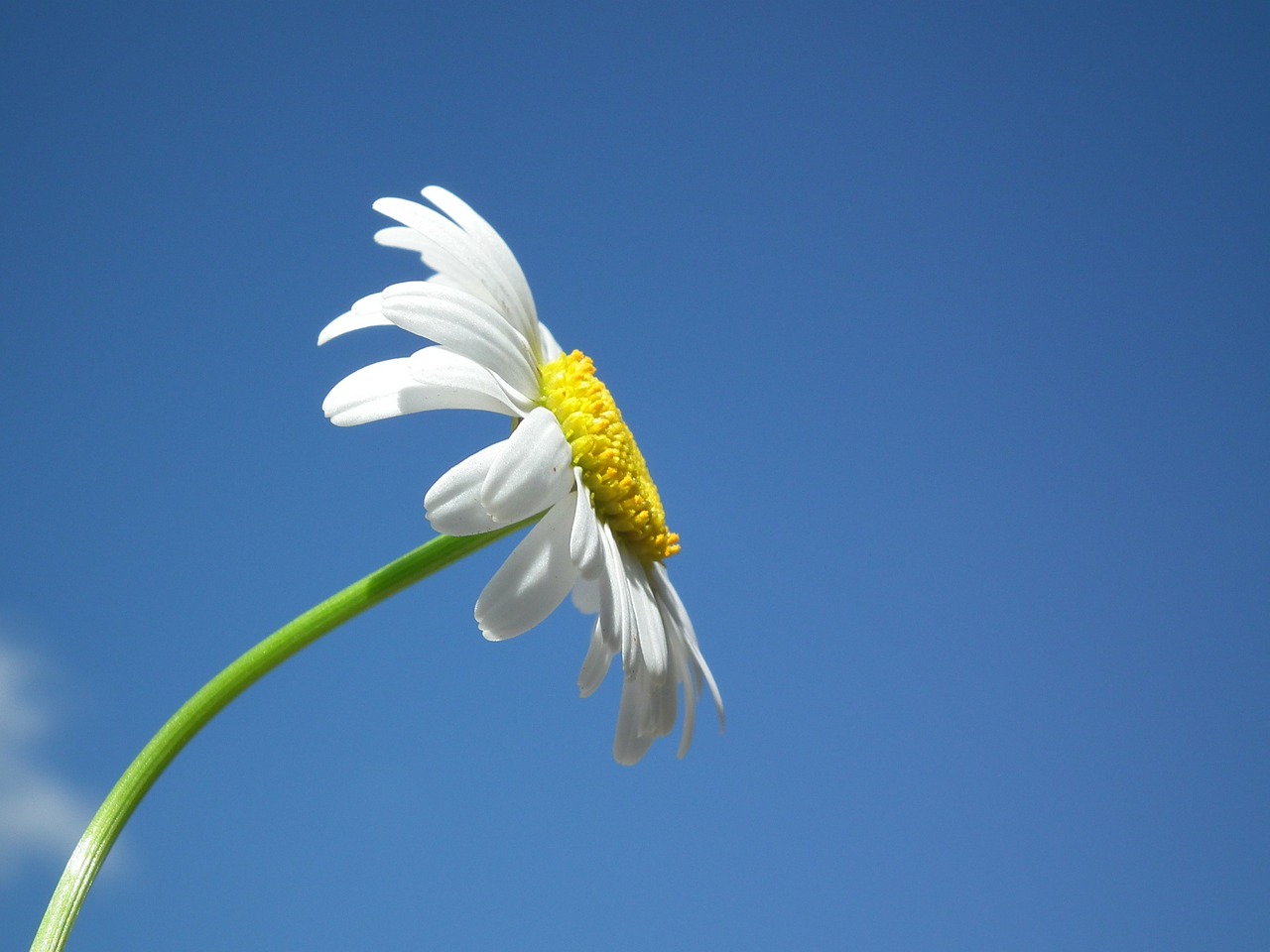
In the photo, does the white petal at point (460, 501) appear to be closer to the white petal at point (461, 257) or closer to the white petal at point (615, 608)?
the white petal at point (615, 608)

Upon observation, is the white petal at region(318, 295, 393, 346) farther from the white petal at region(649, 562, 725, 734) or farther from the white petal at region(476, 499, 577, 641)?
the white petal at region(649, 562, 725, 734)

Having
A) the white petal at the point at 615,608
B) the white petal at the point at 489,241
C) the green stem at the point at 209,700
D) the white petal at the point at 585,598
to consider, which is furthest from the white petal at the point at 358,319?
the white petal at the point at 585,598

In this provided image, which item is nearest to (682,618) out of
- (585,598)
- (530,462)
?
(585,598)

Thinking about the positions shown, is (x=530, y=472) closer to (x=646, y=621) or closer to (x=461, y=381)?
(x=461, y=381)

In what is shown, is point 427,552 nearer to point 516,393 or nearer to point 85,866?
point 516,393

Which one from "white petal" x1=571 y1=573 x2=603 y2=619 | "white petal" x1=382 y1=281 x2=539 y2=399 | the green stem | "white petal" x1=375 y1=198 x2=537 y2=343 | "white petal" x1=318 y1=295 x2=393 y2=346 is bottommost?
the green stem

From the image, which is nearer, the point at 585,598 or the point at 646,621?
the point at 646,621

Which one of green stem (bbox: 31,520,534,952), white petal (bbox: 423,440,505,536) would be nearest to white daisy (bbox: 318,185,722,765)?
white petal (bbox: 423,440,505,536)
